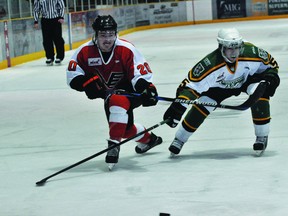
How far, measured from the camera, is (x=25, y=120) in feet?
25.1

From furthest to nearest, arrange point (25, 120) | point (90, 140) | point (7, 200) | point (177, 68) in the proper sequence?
point (177, 68)
point (25, 120)
point (90, 140)
point (7, 200)

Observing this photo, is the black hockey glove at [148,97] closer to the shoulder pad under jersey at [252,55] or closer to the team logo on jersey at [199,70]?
the team logo on jersey at [199,70]

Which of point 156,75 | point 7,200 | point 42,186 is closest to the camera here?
point 7,200

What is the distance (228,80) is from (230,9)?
22254mm

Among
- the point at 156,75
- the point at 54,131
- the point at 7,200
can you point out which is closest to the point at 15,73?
the point at 156,75

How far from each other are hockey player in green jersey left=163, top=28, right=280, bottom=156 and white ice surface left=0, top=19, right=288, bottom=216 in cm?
24

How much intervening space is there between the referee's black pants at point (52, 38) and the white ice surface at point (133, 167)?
453 cm

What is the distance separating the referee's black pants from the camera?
45.1 ft

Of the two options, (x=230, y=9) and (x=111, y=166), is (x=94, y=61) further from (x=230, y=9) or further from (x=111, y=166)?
(x=230, y=9)

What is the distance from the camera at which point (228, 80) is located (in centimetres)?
520

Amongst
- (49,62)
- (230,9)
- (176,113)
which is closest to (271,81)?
(176,113)

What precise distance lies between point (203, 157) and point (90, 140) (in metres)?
1.24

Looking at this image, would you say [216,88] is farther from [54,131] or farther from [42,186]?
[54,131]

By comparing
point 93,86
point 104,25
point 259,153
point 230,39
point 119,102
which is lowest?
point 259,153
